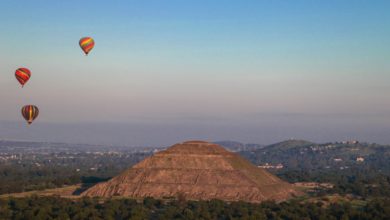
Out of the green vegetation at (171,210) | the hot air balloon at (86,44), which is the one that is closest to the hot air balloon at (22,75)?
the hot air balloon at (86,44)

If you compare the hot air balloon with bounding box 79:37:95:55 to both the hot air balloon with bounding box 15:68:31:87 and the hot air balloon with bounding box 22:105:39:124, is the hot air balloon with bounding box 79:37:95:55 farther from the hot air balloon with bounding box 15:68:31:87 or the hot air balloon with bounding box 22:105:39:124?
the hot air balloon with bounding box 22:105:39:124

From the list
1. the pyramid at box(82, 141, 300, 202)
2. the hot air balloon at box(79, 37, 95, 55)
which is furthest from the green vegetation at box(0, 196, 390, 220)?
the hot air balloon at box(79, 37, 95, 55)

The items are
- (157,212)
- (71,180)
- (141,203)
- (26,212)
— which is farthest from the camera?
(71,180)

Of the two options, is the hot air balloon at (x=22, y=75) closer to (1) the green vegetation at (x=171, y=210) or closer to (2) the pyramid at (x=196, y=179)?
(1) the green vegetation at (x=171, y=210)

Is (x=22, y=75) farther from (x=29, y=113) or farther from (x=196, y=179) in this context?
(x=196, y=179)

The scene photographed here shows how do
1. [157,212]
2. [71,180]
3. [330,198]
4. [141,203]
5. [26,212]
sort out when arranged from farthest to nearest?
1. [71,180]
2. [330,198]
3. [141,203]
4. [157,212]
5. [26,212]

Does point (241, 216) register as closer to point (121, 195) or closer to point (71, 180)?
point (121, 195)

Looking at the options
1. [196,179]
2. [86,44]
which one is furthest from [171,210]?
[86,44]

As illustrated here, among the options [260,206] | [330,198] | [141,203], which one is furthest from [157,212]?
[330,198]
